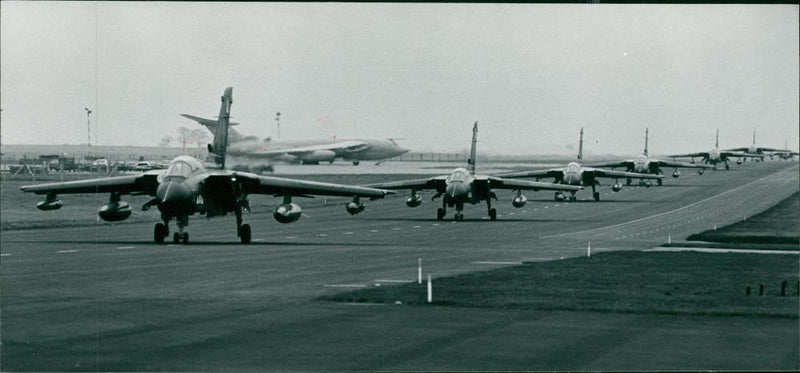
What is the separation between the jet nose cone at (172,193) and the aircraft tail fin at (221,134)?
9.32ft

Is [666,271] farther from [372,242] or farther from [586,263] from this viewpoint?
[372,242]

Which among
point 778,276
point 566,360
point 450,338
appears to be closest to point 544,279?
point 778,276

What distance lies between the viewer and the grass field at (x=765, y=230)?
161 feet

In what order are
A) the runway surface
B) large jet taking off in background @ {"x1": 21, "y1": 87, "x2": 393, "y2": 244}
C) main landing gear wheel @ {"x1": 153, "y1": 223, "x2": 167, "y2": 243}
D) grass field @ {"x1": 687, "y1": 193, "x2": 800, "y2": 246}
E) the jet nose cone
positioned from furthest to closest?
grass field @ {"x1": 687, "y1": 193, "x2": 800, "y2": 246}
main landing gear wheel @ {"x1": 153, "y1": 223, "x2": 167, "y2": 243}
large jet taking off in background @ {"x1": 21, "y1": 87, "x2": 393, "y2": 244}
the jet nose cone
the runway surface

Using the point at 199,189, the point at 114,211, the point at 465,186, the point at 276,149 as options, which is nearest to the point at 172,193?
the point at 199,189

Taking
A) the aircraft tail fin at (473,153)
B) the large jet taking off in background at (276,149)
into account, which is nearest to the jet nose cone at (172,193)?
the large jet taking off in background at (276,149)

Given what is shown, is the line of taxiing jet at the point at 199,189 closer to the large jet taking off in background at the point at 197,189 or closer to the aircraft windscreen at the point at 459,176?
the large jet taking off in background at the point at 197,189

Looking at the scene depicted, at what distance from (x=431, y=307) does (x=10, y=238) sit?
2822 centimetres

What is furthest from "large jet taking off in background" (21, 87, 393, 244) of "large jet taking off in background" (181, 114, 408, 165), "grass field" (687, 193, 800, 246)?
"grass field" (687, 193, 800, 246)

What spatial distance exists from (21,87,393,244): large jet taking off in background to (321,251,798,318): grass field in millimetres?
11918

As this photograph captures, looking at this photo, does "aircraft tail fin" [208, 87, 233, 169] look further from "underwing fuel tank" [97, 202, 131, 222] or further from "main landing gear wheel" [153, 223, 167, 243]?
"underwing fuel tank" [97, 202, 131, 222]

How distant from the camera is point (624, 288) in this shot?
26719 mm

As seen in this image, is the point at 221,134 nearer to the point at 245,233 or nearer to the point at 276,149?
the point at 276,149

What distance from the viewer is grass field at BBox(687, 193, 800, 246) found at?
49000mm
